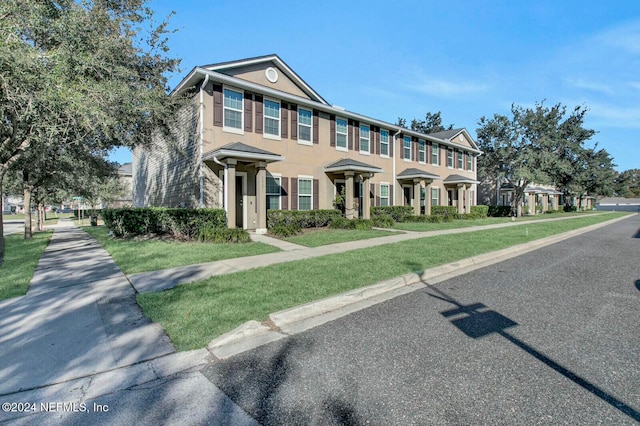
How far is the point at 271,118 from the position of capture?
14859 mm

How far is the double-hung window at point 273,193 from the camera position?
14.7 m

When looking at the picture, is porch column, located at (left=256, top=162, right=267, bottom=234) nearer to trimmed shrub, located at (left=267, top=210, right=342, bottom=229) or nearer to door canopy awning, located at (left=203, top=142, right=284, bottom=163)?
door canopy awning, located at (left=203, top=142, right=284, bottom=163)

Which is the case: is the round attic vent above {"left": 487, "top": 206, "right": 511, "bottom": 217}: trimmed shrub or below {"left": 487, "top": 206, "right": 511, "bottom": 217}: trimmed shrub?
above

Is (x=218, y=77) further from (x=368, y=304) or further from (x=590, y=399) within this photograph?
(x=590, y=399)

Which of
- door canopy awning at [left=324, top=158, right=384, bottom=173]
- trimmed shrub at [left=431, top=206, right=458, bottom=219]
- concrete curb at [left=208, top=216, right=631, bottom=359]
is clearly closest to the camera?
concrete curb at [left=208, top=216, right=631, bottom=359]

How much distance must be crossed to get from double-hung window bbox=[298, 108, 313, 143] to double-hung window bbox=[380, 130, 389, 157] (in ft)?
19.8

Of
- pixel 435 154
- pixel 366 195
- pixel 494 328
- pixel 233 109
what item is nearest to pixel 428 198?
pixel 435 154

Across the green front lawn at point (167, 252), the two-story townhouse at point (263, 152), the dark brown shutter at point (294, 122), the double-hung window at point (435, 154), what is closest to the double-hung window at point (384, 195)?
the two-story townhouse at point (263, 152)

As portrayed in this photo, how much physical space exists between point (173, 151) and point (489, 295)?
14.7 metres

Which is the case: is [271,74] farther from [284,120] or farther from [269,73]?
[284,120]

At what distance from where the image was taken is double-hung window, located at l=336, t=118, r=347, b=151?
17.8 m

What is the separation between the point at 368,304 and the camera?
16.0ft

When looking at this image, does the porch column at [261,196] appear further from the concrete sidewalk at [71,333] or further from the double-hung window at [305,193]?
the concrete sidewalk at [71,333]

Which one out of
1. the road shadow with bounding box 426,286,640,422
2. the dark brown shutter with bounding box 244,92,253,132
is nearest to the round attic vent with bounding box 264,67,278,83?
the dark brown shutter with bounding box 244,92,253,132
